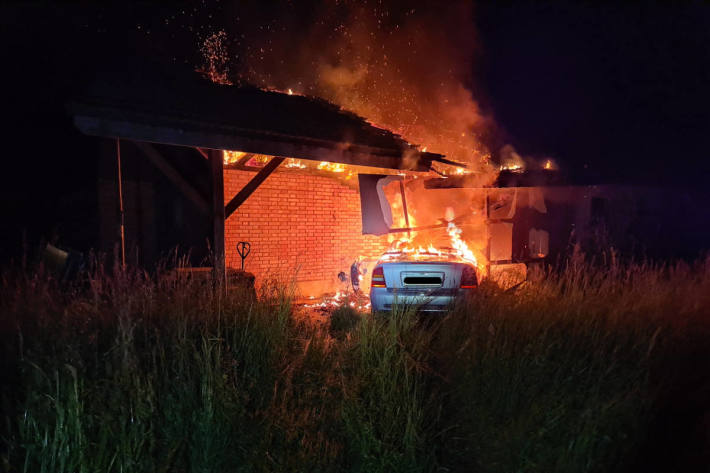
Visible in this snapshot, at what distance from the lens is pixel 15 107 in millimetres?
6590

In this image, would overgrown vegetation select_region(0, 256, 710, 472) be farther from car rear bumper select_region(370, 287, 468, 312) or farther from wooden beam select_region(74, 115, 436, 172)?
wooden beam select_region(74, 115, 436, 172)

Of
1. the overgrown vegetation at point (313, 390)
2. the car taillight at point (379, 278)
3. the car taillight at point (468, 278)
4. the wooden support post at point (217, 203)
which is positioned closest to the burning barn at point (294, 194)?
the wooden support post at point (217, 203)

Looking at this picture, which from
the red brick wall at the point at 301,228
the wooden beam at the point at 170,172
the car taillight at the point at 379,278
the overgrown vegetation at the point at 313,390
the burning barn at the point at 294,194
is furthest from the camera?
the red brick wall at the point at 301,228

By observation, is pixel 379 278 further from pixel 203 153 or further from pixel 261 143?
pixel 203 153

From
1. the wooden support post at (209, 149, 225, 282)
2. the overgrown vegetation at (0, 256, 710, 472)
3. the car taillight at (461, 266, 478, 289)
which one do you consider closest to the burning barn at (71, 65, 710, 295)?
the wooden support post at (209, 149, 225, 282)

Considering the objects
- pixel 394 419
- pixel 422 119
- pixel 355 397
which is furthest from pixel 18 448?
pixel 422 119

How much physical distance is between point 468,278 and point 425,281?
2.15 ft

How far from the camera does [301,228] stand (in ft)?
36.0

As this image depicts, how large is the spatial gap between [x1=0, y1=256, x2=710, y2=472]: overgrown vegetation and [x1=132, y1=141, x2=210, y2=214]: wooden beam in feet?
7.39

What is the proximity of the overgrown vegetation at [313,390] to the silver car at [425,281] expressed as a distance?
1.78 meters

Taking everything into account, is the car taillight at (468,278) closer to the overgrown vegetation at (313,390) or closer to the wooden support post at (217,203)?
the overgrown vegetation at (313,390)

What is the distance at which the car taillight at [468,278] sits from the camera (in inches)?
254

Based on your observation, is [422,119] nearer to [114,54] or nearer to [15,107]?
[114,54]

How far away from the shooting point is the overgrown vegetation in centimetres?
271
